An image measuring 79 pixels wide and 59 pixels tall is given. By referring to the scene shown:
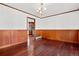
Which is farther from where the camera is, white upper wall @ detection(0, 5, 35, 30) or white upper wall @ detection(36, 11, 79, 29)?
white upper wall @ detection(36, 11, 79, 29)

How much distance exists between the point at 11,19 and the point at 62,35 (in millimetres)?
3703

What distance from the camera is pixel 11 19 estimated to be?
5383 millimetres

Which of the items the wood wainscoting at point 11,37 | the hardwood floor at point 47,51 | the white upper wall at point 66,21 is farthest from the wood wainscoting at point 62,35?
the wood wainscoting at point 11,37

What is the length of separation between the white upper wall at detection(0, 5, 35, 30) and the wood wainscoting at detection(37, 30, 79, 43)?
2.47m

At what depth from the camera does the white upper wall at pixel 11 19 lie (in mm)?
4812

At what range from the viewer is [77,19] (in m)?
6.10

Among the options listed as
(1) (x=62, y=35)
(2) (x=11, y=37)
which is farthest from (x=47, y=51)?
(1) (x=62, y=35)

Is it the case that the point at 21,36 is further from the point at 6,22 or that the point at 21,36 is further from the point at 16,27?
the point at 6,22

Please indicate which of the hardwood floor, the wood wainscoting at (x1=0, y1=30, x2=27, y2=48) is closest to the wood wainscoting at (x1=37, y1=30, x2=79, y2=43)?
Result: the hardwood floor

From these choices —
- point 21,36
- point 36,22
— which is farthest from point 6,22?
point 36,22

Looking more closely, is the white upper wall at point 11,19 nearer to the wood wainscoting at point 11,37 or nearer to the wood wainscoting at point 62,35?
the wood wainscoting at point 11,37

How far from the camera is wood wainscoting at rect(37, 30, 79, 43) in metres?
6.77

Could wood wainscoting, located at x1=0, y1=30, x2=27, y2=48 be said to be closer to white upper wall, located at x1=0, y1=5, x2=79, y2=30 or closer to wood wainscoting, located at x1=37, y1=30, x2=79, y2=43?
white upper wall, located at x1=0, y1=5, x2=79, y2=30

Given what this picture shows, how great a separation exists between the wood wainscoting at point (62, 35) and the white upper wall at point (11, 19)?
97.4 inches
